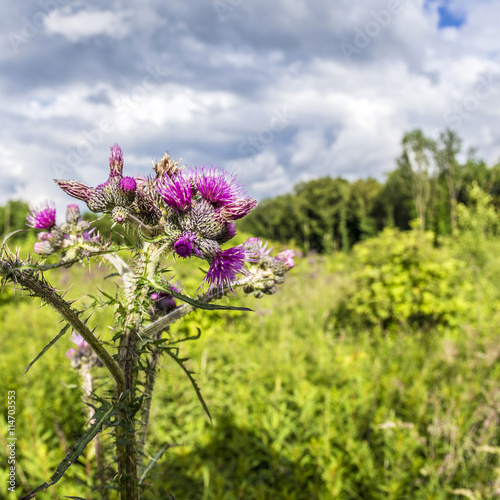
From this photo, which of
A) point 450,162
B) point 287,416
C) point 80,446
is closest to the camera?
point 80,446

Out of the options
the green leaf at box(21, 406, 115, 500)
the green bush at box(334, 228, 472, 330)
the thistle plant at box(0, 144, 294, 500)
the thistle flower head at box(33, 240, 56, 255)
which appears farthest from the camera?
the green bush at box(334, 228, 472, 330)

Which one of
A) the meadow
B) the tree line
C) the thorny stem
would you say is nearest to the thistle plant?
the thorny stem

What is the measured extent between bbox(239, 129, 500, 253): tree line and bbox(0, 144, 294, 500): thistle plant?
27329mm

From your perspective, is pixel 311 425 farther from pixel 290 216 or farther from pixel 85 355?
pixel 290 216

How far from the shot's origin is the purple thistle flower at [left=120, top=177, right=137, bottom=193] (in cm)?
93

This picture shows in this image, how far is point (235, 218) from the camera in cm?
97

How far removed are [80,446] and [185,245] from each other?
1.47 feet

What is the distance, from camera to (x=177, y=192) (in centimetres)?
94

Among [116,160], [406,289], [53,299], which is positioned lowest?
[53,299]

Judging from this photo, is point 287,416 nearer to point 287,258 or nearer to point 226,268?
point 287,258

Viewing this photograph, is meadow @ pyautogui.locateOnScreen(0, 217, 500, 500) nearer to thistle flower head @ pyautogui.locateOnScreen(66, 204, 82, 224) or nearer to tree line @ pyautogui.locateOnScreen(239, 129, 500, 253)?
thistle flower head @ pyautogui.locateOnScreen(66, 204, 82, 224)

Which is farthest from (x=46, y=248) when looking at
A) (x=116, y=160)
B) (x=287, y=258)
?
(x=287, y=258)

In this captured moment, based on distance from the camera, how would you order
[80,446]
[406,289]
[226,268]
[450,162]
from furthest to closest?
[450,162]
[406,289]
[226,268]
[80,446]

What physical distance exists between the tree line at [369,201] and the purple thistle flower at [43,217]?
2717 centimetres
